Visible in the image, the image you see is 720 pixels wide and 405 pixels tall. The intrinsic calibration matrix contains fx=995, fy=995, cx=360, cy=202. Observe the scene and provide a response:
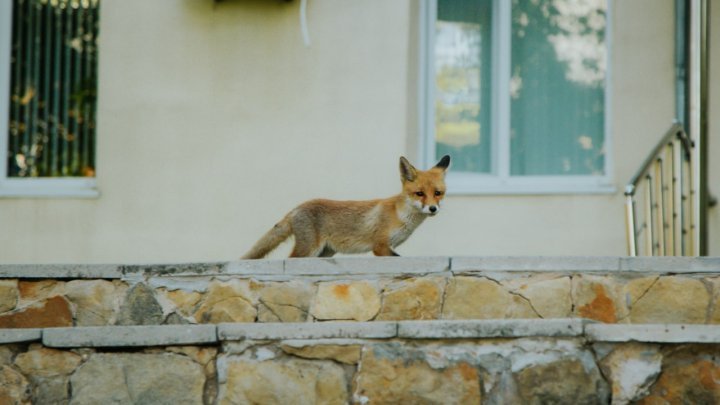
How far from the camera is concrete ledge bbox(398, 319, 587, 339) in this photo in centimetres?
458

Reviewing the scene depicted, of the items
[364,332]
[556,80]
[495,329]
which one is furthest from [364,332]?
[556,80]

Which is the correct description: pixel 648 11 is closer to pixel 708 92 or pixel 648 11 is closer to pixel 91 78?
pixel 708 92

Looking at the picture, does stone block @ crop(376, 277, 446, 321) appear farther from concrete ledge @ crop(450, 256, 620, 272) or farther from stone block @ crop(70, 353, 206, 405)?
stone block @ crop(70, 353, 206, 405)

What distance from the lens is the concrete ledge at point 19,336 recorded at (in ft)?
15.6

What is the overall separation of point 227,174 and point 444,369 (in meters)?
4.22

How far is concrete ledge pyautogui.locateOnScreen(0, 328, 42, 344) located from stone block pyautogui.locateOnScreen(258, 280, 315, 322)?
1.12 meters

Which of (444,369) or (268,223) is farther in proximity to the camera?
(268,223)

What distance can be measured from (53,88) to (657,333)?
20.7 feet

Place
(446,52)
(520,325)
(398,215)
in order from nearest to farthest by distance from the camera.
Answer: (520,325), (398,215), (446,52)

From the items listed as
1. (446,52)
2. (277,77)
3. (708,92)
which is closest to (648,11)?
(708,92)

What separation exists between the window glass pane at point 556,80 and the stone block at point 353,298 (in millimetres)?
3913

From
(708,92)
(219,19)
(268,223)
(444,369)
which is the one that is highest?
(219,19)

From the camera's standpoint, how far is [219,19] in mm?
8531

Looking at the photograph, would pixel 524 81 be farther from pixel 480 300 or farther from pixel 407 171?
pixel 480 300
